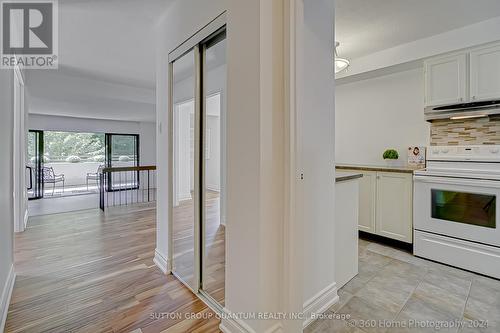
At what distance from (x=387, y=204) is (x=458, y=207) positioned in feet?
2.18

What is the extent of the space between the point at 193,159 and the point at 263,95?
38.2 inches

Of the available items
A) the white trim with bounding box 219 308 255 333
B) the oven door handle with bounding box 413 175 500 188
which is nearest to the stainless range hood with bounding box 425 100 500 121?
the oven door handle with bounding box 413 175 500 188

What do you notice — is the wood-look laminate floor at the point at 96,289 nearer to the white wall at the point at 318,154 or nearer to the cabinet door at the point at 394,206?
the white wall at the point at 318,154

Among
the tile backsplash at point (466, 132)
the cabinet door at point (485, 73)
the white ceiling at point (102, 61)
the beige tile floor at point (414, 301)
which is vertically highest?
the white ceiling at point (102, 61)

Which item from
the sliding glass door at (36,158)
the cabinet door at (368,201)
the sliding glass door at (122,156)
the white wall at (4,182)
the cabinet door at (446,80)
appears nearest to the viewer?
the white wall at (4,182)

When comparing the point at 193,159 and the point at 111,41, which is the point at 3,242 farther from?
the point at 111,41

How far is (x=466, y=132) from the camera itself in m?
2.85

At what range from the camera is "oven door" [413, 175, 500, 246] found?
227 cm

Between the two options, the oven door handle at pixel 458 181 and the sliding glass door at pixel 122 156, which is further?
the sliding glass door at pixel 122 156

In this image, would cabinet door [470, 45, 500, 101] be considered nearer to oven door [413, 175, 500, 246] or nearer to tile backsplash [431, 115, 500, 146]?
tile backsplash [431, 115, 500, 146]

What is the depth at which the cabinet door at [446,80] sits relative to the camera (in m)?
2.61

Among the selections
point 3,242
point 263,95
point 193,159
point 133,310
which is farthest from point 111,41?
point 133,310

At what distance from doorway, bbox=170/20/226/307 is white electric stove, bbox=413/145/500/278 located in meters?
2.24

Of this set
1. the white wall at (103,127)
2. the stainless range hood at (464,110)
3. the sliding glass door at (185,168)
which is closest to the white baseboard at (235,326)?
the sliding glass door at (185,168)
